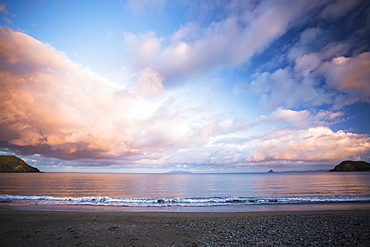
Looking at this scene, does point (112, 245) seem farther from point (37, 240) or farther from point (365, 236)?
point (365, 236)

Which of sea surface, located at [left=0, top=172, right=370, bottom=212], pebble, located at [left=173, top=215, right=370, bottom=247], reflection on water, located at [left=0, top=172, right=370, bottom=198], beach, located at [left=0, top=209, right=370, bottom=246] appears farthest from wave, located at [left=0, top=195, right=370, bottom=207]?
pebble, located at [left=173, top=215, right=370, bottom=247]

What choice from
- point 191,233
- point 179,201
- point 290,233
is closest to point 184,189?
point 179,201

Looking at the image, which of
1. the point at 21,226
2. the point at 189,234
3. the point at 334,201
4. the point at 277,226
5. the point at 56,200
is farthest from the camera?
the point at 56,200

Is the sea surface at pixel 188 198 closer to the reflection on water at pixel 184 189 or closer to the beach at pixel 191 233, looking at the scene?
the reflection on water at pixel 184 189

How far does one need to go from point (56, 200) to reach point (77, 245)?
29.4 meters

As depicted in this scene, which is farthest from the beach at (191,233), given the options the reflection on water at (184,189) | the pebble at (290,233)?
the reflection on water at (184,189)

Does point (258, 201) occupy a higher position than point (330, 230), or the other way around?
point (330, 230)

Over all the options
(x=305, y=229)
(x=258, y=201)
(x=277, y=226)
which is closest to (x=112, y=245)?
(x=277, y=226)

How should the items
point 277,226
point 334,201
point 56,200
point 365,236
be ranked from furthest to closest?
point 56,200, point 334,201, point 277,226, point 365,236

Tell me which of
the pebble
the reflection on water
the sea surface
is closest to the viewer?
the pebble

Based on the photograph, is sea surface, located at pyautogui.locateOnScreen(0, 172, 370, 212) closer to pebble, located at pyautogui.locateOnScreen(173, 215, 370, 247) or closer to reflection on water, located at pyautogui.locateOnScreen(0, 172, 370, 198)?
reflection on water, located at pyautogui.locateOnScreen(0, 172, 370, 198)

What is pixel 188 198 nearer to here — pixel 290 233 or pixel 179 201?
pixel 179 201

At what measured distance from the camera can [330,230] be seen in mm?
13164

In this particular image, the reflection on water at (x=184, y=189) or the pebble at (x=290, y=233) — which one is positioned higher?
the pebble at (x=290, y=233)
